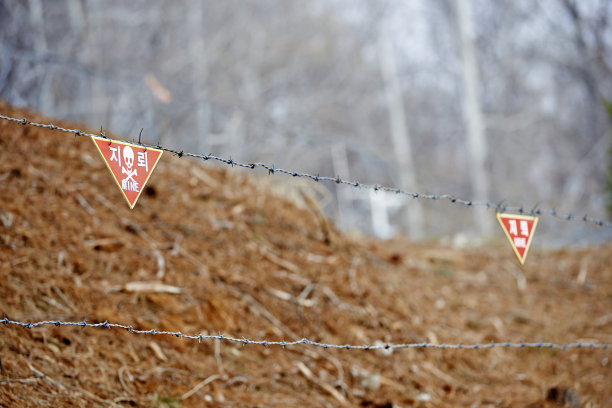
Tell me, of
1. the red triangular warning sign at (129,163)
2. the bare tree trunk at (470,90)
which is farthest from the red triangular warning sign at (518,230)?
the bare tree trunk at (470,90)

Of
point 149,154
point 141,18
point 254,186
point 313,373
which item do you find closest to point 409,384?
point 313,373

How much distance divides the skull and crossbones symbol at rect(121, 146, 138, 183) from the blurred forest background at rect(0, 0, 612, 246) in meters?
9.88

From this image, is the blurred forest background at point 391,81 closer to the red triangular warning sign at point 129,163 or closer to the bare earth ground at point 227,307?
the bare earth ground at point 227,307

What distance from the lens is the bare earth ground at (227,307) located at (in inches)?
164

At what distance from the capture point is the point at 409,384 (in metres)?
5.10

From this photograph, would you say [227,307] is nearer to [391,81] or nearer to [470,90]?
[470,90]

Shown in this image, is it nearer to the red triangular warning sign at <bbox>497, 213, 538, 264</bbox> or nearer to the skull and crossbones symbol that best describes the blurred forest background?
the red triangular warning sign at <bbox>497, 213, 538, 264</bbox>

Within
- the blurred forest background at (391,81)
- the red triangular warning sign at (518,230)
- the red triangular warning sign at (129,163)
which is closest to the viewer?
the red triangular warning sign at (129,163)

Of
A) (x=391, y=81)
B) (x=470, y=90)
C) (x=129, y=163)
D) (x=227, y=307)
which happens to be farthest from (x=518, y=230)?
(x=391, y=81)

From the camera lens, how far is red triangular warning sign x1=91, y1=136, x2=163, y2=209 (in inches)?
128

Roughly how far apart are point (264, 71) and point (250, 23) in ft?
6.84

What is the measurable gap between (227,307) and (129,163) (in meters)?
2.21

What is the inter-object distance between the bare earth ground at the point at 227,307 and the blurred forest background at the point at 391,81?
612 centimetres

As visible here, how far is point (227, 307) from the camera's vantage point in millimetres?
5215
